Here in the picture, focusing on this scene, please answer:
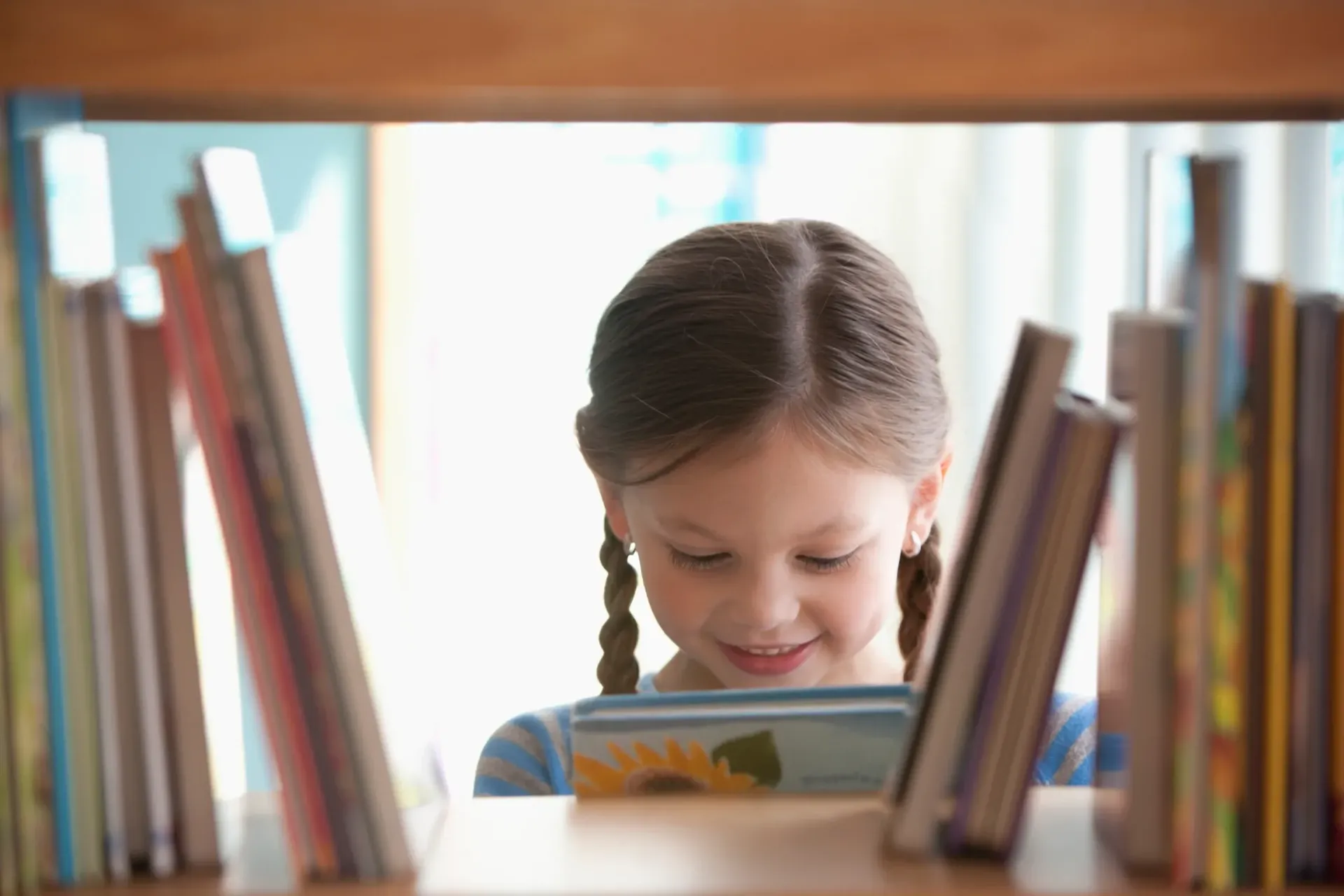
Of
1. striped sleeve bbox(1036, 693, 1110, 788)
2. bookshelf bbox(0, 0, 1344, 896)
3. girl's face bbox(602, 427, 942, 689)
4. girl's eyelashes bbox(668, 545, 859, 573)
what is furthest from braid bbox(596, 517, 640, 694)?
bookshelf bbox(0, 0, 1344, 896)

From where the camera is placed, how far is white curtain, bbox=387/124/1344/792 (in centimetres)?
248

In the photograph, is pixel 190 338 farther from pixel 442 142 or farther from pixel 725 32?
pixel 442 142

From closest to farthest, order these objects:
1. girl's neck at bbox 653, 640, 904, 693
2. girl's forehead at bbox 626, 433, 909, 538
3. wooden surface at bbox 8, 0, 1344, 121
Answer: wooden surface at bbox 8, 0, 1344, 121 → girl's forehead at bbox 626, 433, 909, 538 → girl's neck at bbox 653, 640, 904, 693

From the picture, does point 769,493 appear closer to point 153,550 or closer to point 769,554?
point 769,554

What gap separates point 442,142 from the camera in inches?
→ 101

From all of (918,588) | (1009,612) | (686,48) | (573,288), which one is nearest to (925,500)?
(918,588)

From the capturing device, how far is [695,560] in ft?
3.49

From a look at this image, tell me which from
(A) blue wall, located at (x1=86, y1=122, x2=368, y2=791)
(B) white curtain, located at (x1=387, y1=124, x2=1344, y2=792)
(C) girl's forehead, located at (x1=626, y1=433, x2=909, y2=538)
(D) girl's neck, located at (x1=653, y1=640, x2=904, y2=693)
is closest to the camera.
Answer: (C) girl's forehead, located at (x1=626, y1=433, x2=909, y2=538)

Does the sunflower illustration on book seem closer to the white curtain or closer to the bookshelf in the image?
the bookshelf

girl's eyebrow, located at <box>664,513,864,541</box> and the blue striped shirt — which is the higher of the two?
girl's eyebrow, located at <box>664,513,864,541</box>

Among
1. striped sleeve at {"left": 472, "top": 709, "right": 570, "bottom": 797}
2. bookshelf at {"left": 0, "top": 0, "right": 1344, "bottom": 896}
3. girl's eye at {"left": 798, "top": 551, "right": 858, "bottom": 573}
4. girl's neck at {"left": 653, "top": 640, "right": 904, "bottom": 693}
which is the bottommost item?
striped sleeve at {"left": 472, "top": 709, "right": 570, "bottom": 797}

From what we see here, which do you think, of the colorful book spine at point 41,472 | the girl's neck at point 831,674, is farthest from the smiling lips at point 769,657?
the colorful book spine at point 41,472

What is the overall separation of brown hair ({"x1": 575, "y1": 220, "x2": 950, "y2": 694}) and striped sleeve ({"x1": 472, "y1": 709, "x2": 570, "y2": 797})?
0.91 feet

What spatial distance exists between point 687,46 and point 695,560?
0.53 m
